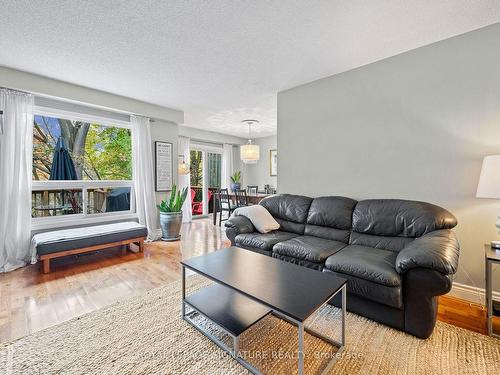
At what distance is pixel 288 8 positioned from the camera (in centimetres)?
188

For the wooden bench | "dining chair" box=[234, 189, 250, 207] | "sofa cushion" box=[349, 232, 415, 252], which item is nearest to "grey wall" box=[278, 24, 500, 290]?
"sofa cushion" box=[349, 232, 415, 252]

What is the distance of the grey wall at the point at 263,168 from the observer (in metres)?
7.07

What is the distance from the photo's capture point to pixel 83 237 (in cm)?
313

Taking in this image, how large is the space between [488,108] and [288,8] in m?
2.01

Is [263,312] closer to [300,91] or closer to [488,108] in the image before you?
[488,108]

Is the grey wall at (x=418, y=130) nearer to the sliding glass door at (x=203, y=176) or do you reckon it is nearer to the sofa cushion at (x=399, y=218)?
the sofa cushion at (x=399, y=218)

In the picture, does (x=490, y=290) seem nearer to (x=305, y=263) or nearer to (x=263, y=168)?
(x=305, y=263)

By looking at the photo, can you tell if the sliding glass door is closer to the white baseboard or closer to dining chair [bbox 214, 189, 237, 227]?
dining chair [bbox 214, 189, 237, 227]

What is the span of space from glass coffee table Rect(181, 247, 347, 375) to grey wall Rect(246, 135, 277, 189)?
5.19m

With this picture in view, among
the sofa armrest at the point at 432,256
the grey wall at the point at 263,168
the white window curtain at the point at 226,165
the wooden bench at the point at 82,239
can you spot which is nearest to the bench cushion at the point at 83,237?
the wooden bench at the point at 82,239

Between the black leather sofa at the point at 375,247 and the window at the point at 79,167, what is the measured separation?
248cm

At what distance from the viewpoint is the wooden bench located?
2867 mm

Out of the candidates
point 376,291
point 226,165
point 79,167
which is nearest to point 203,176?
point 226,165

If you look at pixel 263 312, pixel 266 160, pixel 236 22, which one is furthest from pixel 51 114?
pixel 266 160
